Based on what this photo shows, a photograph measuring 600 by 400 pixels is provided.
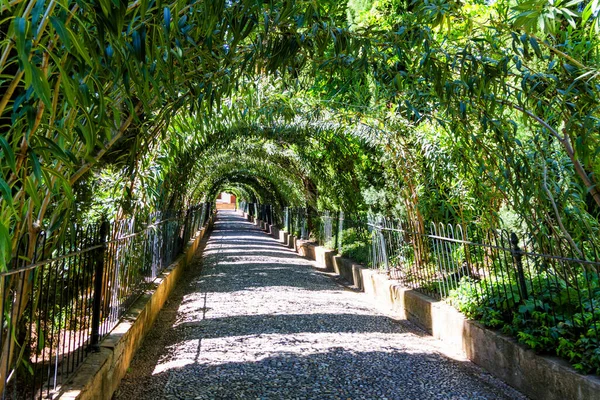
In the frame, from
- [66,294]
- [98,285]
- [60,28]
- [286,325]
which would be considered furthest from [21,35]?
[286,325]

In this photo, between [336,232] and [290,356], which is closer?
[290,356]

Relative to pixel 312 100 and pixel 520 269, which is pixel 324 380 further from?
pixel 312 100

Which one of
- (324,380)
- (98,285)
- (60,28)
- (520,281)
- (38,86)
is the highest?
(60,28)

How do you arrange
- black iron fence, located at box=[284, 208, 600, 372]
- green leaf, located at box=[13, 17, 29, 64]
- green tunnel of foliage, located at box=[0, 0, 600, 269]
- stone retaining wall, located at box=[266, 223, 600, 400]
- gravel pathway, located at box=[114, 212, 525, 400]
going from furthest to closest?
gravel pathway, located at box=[114, 212, 525, 400], black iron fence, located at box=[284, 208, 600, 372], stone retaining wall, located at box=[266, 223, 600, 400], green tunnel of foliage, located at box=[0, 0, 600, 269], green leaf, located at box=[13, 17, 29, 64]

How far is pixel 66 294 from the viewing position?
2.93 metres

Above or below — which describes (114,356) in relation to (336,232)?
below

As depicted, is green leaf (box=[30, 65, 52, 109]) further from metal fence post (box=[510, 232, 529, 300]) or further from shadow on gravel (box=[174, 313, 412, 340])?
shadow on gravel (box=[174, 313, 412, 340])

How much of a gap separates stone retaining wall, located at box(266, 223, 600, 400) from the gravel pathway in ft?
0.42

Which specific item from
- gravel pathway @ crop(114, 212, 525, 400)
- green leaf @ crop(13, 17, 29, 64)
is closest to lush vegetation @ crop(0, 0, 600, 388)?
green leaf @ crop(13, 17, 29, 64)

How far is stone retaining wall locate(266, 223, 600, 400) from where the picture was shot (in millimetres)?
2977

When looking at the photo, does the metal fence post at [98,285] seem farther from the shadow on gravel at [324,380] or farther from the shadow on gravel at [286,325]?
the shadow on gravel at [286,325]

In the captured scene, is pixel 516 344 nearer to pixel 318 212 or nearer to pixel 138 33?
pixel 138 33

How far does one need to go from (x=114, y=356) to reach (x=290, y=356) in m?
1.49

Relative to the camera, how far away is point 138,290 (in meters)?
5.38
